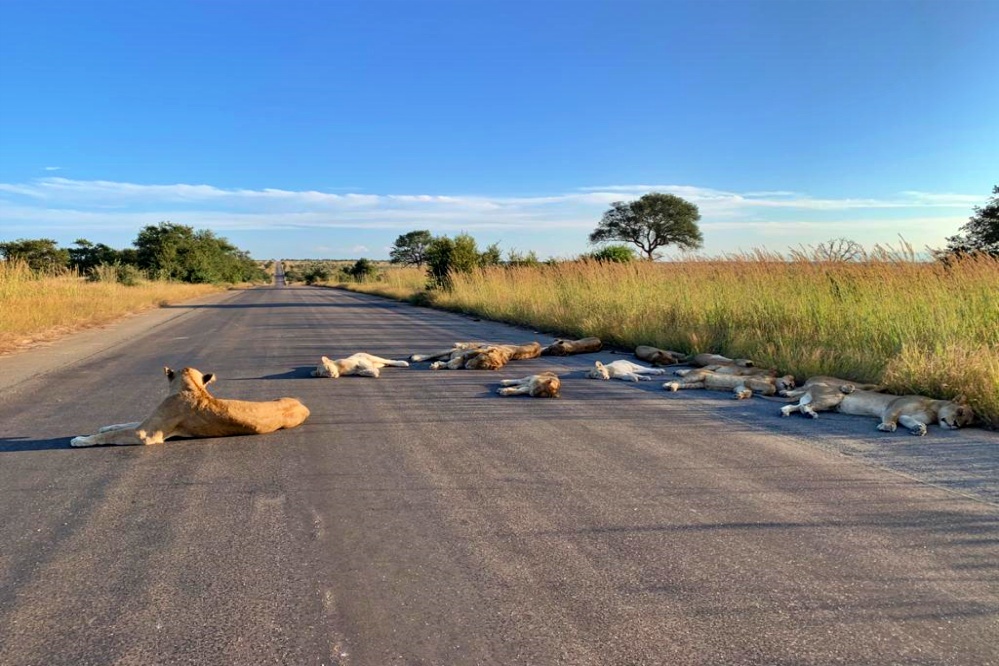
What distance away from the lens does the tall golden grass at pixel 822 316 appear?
693 cm

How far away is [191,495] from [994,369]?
683 cm

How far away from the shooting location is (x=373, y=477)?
4.56m

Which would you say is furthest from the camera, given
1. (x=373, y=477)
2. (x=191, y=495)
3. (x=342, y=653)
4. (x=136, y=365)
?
(x=136, y=365)

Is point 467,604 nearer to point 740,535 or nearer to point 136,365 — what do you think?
point 740,535

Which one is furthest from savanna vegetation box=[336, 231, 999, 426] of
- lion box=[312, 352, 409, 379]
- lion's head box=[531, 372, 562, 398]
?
lion box=[312, 352, 409, 379]

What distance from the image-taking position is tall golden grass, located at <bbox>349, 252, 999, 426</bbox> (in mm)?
6930

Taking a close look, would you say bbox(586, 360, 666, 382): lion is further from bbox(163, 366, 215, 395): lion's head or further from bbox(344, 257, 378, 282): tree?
bbox(344, 257, 378, 282): tree

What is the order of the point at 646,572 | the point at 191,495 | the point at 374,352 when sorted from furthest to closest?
the point at 374,352, the point at 191,495, the point at 646,572

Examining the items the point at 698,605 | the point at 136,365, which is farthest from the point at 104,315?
the point at 698,605

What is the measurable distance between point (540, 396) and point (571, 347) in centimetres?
402

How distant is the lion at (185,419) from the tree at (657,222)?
133 ft

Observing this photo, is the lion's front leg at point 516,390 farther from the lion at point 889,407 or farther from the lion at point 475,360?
the lion at point 889,407

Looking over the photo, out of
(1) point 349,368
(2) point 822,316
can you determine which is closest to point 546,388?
(1) point 349,368

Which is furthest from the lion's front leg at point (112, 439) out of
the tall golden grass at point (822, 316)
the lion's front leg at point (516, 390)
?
the tall golden grass at point (822, 316)
